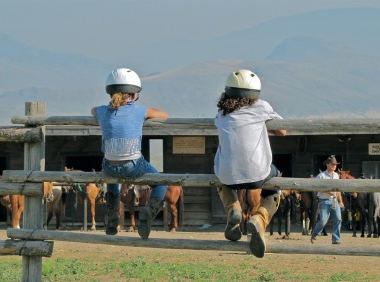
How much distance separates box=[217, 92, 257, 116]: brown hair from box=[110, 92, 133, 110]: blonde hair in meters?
1.00

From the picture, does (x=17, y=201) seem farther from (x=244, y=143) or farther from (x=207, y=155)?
(x=244, y=143)

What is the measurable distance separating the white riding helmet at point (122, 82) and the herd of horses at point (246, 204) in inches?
519

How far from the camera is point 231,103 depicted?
32.6 ft

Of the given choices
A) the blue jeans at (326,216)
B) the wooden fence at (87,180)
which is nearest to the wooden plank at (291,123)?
the wooden fence at (87,180)

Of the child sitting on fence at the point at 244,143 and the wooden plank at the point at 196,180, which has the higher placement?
the child sitting on fence at the point at 244,143

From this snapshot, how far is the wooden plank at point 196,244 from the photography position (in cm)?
1021

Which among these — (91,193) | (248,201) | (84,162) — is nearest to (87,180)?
(248,201)

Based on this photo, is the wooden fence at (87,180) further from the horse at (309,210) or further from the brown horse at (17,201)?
the brown horse at (17,201)

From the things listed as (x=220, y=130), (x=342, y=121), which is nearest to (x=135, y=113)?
(x=220, y=130)

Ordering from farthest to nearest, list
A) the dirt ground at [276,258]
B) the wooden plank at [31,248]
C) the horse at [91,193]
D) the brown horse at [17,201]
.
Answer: the horse at [91,193] < the brown horse at [17,201] < the dirt ground at [276,258] < the wooden plank at [31,248]

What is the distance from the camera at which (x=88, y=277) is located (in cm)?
A: 1459

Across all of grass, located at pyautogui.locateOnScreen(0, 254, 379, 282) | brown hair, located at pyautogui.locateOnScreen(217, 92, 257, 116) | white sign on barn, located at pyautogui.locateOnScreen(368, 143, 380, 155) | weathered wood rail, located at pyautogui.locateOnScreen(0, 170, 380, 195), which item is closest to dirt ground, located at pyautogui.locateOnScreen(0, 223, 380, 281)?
grass, located at pyautogui.locateOnScreen(0, 254, 379, 282)

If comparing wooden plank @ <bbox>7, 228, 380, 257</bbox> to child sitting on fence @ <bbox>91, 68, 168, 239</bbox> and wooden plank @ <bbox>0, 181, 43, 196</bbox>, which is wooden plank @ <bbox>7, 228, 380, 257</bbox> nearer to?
child sitting on fence @ <bbox>91, 68, 168, 239</bbox>

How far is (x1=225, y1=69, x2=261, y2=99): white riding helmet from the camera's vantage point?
9906 millimetres
